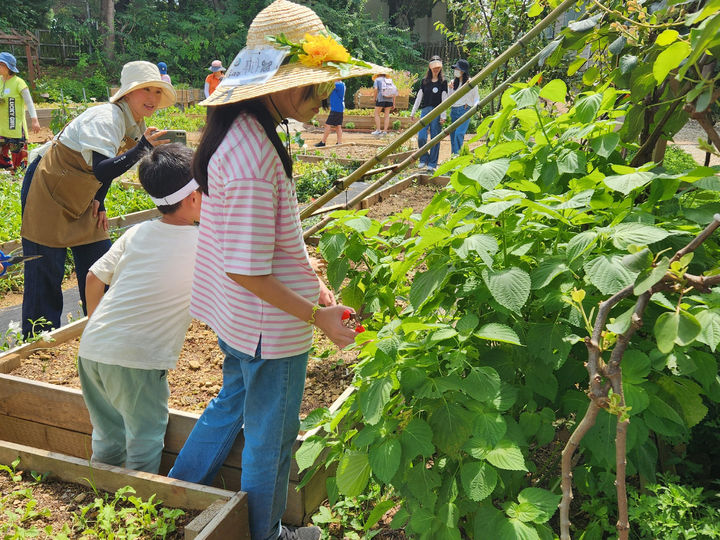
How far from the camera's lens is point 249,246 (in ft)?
5.71

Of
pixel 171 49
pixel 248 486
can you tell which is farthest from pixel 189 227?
pixel 171 49

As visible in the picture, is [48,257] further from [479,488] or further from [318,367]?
[479,488]

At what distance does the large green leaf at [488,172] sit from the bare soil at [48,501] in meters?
1.51

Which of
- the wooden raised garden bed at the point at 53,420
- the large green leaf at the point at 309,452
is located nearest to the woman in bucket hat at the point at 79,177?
the wooden raised garden bed at the point at 53,420

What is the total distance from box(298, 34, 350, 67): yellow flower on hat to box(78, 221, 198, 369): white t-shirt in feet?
2.99

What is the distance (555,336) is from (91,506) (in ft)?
5.65

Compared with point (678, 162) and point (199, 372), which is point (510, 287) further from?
point (678, 162)

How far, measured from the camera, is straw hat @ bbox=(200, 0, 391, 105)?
179 centimetres

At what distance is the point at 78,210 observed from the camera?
12.1 feet

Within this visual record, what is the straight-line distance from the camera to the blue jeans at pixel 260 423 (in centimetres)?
202

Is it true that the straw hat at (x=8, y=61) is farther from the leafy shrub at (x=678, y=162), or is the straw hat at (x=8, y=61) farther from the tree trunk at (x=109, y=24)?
the tree trunk at (x=109, y=24)

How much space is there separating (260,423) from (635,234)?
1279 mm

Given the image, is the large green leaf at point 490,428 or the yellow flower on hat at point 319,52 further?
the yellow flower on hat at point 319,52

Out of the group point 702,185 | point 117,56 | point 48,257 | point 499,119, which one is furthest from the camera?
point 117,56
